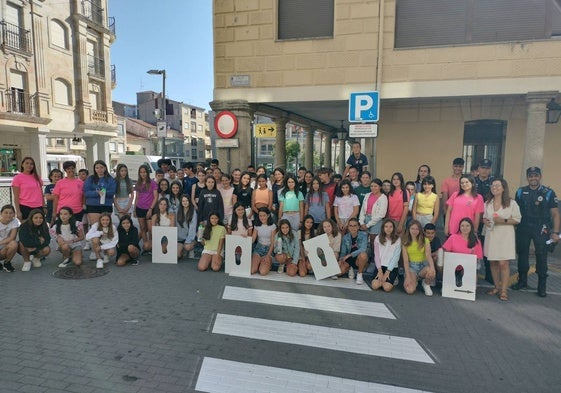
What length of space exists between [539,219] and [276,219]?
446 centimetres

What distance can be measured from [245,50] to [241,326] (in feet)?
23.4

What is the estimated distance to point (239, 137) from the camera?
9.20m

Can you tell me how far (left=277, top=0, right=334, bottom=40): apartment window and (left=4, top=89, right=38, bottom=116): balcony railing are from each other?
20.6 m

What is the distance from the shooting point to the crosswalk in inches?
126

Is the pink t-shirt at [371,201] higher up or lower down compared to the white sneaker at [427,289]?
higher up

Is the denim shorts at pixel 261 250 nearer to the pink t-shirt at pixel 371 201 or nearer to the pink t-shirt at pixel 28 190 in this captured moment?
the pink t-shirt at pixel 371 201

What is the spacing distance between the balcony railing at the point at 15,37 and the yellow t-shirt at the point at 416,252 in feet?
85.5

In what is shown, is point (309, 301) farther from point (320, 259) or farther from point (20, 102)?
point (20, 102)

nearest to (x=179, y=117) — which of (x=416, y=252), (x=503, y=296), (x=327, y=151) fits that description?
(x=327, y=151)

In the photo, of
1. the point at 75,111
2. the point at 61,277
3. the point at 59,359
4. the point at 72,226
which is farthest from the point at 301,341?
the point at 75,111

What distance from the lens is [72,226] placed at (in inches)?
265

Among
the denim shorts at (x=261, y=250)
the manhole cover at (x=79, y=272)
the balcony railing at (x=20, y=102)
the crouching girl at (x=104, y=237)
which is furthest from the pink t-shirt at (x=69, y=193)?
the balcony railing at (x=20, y=102)

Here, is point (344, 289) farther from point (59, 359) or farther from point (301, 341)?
point (59, 359)

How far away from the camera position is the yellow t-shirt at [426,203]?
6.30 metres
